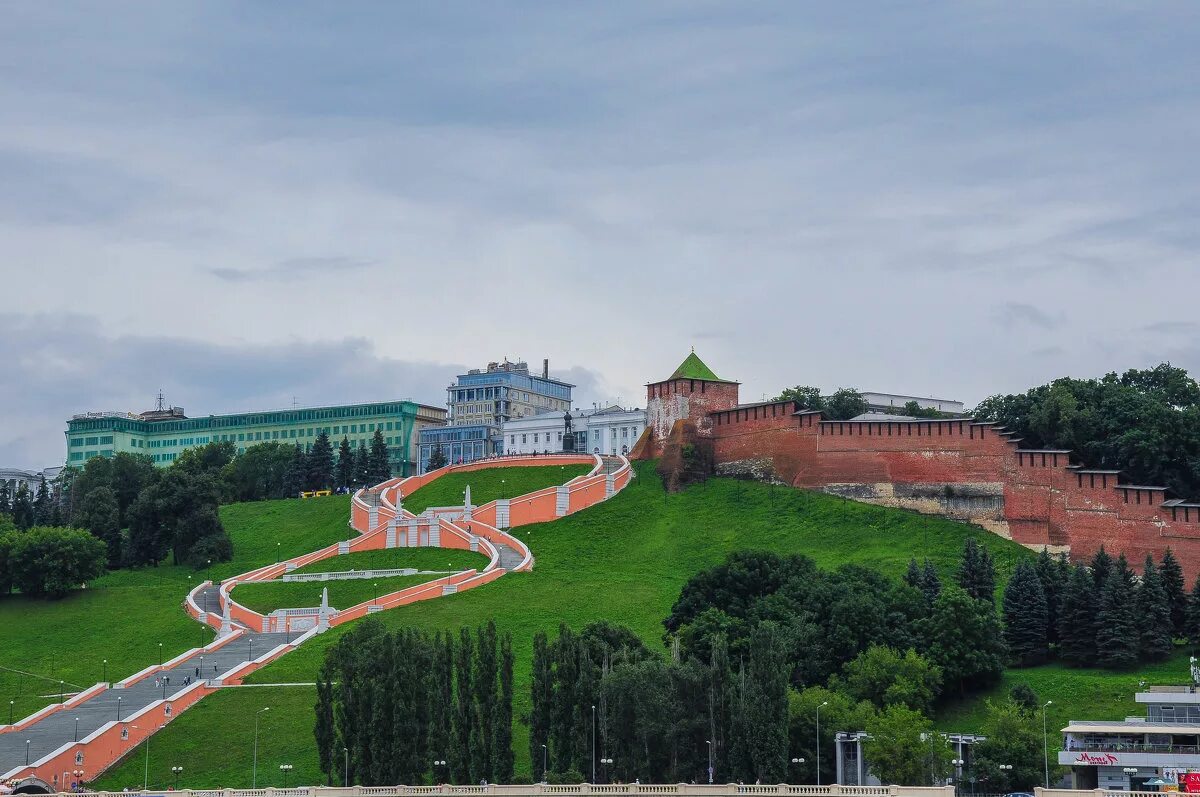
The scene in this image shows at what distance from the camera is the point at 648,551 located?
322ft

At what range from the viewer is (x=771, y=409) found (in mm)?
104688

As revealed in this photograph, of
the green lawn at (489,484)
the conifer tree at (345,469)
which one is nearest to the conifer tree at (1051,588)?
the green lawn at (489,484)

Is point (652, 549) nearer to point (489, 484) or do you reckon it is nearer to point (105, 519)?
point (489, 484)

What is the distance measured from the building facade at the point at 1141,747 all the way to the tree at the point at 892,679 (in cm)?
592

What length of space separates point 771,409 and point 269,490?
4511 centimetres

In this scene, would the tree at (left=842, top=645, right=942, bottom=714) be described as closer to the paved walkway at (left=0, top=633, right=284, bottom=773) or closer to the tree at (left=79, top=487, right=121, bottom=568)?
the paved walkway at (left=0, top=633, right=284, bottom=773)

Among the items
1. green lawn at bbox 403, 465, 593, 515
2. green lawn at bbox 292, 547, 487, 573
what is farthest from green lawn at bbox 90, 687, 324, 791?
green lawn at bbox 403, 465, 593, 515

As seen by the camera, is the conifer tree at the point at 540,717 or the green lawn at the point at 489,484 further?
the green lawn at the point at 489,484

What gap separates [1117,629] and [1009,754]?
14.2 metres

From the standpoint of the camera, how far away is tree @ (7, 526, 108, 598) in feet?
319

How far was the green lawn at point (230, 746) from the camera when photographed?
6675cm

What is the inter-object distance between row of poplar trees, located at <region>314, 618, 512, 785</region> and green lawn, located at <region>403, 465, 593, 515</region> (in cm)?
4605

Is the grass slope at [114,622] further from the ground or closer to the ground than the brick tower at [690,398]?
closer to the ground

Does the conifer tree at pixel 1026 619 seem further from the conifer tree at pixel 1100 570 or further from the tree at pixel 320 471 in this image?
the tree at pixel 320 471
